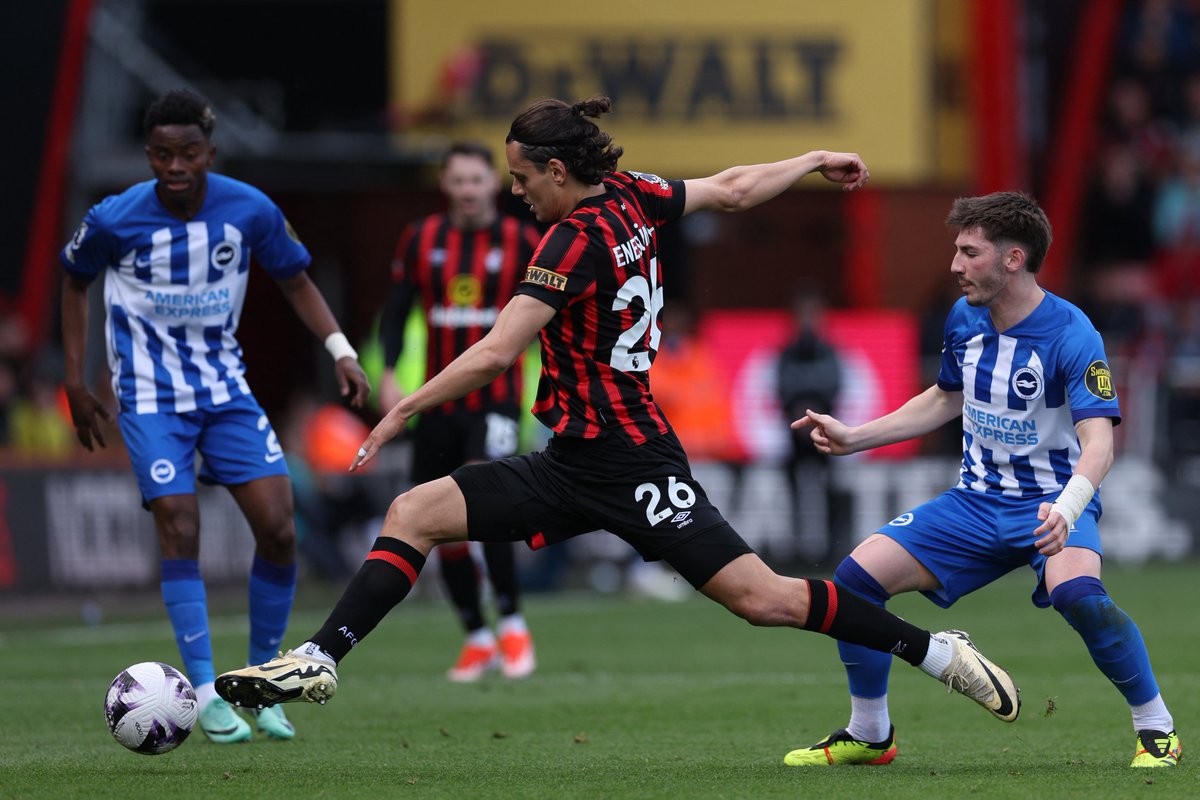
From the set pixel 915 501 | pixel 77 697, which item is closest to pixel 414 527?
pixel 77 697

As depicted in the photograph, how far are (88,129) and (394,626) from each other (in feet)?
29.4

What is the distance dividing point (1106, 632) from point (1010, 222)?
4.62 ft

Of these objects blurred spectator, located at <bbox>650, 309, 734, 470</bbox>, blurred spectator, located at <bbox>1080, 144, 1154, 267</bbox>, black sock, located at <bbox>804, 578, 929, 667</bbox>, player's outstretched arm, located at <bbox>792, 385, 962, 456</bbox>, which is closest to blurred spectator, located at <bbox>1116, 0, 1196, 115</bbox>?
blurred spectator, located at <bbox>1080, 144, 1154, 267</bbox>

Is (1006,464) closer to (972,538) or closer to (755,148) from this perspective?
(972,538)

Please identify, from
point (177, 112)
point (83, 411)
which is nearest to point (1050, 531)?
point (177, 112)

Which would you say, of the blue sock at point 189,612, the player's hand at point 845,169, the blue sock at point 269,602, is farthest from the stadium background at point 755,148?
the player's hand at point 845,169

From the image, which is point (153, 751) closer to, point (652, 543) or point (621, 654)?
point (652, 543)

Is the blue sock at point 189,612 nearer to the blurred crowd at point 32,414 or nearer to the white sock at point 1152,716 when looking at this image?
the white sock at point 1152,716

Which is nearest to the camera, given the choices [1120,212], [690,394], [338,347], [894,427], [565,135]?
[565,135]

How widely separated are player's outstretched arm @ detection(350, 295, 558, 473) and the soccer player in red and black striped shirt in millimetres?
53

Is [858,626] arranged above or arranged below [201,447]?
below

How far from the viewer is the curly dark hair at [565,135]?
627 centimetres

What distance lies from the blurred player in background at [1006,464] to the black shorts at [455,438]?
3079 millimetres

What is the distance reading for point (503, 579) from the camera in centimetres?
980
